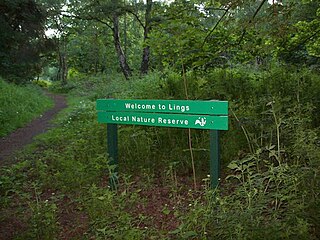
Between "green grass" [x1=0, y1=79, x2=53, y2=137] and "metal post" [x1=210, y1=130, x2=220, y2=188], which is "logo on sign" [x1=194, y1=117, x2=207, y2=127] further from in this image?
"green grass" [x1=0, y1=79, x2=53, y2=137]

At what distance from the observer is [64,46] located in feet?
116

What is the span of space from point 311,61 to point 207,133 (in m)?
9.19

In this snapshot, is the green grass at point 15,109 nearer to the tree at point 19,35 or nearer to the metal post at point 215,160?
the tree at point 19,35

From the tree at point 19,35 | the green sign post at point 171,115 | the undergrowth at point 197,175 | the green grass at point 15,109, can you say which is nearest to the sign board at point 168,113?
the green sign post at point 171,115

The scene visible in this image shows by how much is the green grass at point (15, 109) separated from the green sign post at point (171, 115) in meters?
5.47

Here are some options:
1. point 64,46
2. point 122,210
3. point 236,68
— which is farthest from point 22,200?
point 64,46

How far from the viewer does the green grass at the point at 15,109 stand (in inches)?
417

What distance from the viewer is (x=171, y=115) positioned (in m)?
4.71

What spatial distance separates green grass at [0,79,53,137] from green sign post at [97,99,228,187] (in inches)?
215

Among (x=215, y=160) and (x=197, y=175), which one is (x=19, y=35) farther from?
(x=215, y=160)

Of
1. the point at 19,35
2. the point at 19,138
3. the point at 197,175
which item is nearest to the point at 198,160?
the point at 197,175

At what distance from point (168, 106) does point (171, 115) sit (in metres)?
0.13

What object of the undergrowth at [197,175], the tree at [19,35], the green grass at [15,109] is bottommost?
the undergrowth at [197,175]

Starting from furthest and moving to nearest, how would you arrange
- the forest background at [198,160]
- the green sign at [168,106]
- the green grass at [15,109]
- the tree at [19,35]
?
the tree at [19,35] < the green grass at [15,109] < the green sign at [168,106] < the forest background at [198,160]
